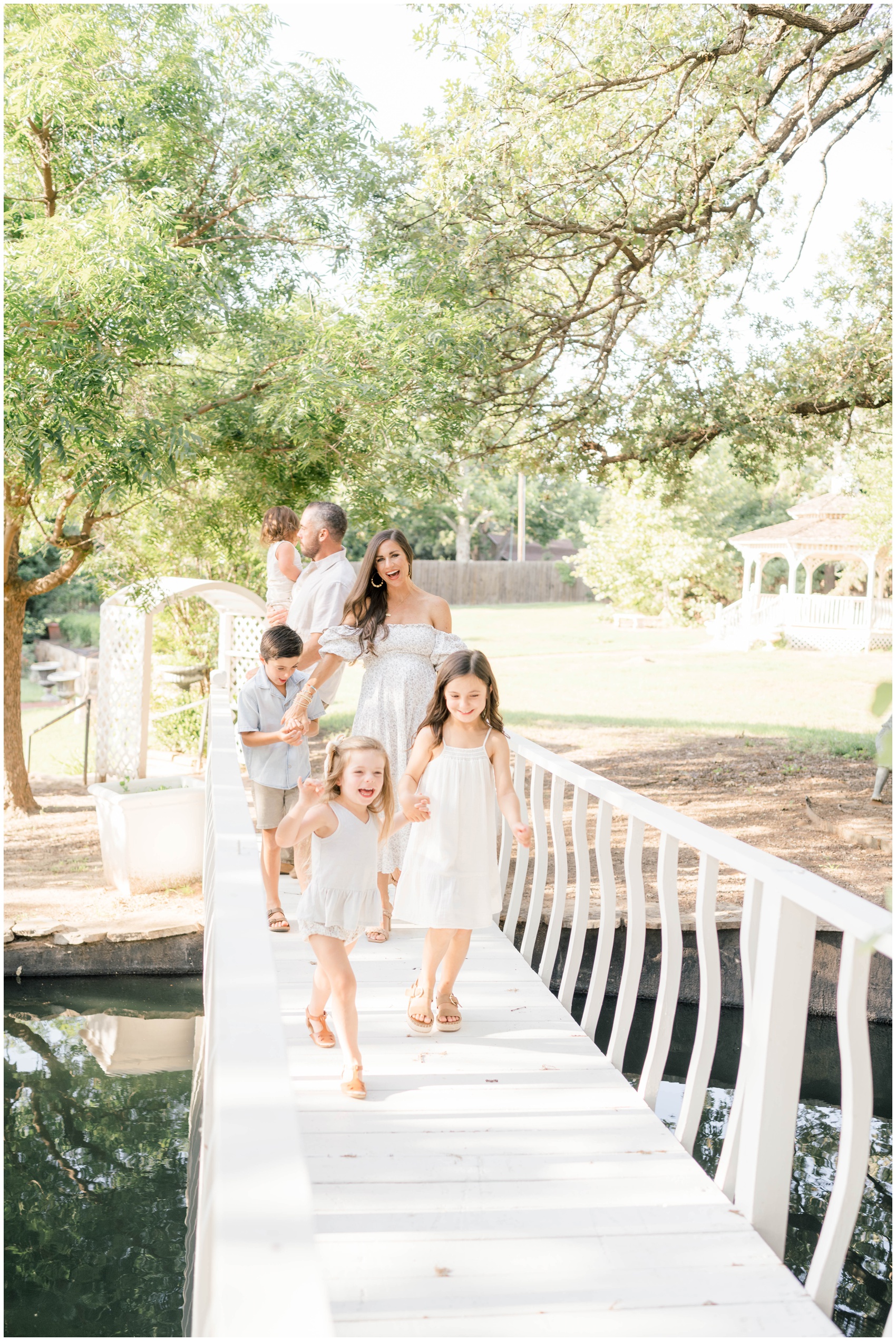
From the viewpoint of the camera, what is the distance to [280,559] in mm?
5055

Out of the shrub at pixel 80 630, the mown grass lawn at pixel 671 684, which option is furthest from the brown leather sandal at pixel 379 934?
the shrub at pixel 80 630

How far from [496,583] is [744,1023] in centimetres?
3791

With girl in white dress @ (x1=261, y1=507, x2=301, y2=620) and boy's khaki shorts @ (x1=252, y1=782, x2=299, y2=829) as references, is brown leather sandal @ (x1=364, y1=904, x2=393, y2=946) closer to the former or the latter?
boy's khaki shorts @ (x1=252, y1=782, x2=299, y2=829)

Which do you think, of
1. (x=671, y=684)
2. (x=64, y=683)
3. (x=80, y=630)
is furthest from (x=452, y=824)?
(x=80, y=630)

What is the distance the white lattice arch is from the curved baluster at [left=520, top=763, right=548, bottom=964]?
5433 millimetres

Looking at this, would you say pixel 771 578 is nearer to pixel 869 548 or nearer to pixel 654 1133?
pixel 869 548

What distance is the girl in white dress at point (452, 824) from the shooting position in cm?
317

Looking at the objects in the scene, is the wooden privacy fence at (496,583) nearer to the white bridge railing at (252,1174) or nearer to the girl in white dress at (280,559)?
the girl in white dress at (280,559)

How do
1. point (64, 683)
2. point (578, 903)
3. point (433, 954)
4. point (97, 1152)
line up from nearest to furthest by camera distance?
1. point (433, 954)
2. point (578, 903)
3. point (97, 1152)
4. point (64, 683)

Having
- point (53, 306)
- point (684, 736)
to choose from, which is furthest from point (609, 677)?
point (53, 306)

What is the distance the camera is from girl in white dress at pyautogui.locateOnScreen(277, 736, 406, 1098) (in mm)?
2842

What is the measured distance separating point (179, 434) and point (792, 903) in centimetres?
450

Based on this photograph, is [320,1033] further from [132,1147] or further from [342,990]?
[132,1147]

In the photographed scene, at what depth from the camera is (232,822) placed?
2.41m
